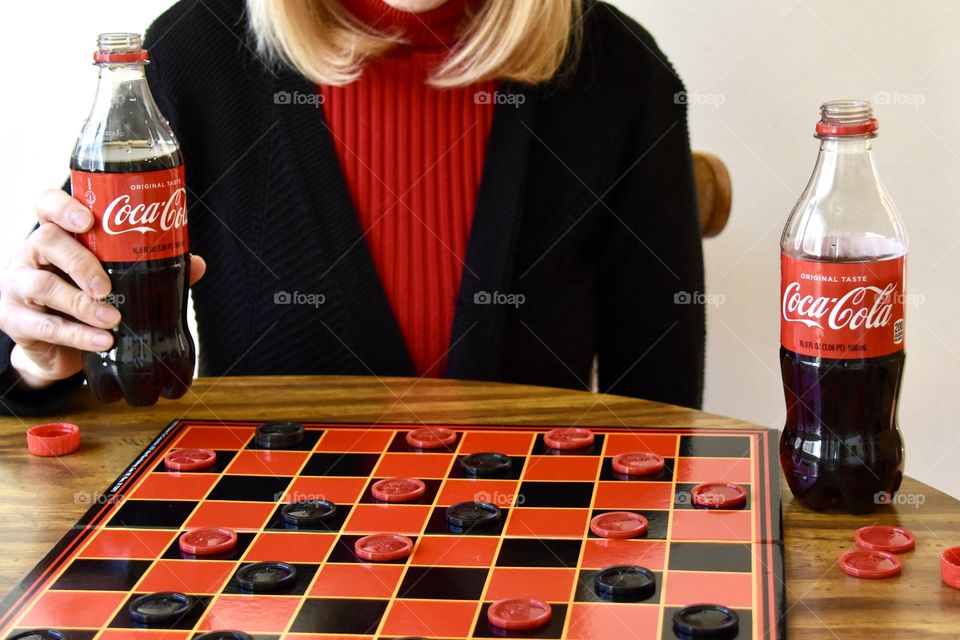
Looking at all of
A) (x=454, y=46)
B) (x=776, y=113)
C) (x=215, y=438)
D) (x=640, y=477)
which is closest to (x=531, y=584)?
(x=640, y=477)

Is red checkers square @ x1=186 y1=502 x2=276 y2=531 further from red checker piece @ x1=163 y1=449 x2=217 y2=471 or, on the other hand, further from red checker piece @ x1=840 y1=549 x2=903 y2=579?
red checker piece @ x1=840 y1=549 x2=903 y2=579

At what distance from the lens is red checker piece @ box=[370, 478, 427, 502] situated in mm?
1159

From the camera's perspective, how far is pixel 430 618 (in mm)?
931

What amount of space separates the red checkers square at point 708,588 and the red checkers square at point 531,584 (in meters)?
0.08

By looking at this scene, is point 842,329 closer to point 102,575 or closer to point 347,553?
point 347,553

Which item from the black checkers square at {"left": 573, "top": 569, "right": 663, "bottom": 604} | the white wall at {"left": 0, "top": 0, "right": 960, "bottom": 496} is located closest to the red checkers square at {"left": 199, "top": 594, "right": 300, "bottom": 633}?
the black checkers square at {"left": 573, "top": 569, "right": 663, "bottom": 604}

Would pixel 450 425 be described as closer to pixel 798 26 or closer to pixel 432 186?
pixel 432 186

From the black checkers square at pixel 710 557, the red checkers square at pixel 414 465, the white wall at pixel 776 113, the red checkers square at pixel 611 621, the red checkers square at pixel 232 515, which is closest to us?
the red checkers square at pixel 611 621

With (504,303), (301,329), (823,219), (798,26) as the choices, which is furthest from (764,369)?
(823,219)

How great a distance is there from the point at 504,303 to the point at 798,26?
0.92 metres

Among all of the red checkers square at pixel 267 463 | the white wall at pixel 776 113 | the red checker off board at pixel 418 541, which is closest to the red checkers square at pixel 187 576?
the red checker off board at pixel 418 541

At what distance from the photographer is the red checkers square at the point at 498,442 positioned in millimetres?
1295

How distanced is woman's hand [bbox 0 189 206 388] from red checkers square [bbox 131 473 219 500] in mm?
173

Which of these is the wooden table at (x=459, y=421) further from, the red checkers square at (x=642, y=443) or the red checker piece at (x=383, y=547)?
the red checker piece at (x=383, y=547)
